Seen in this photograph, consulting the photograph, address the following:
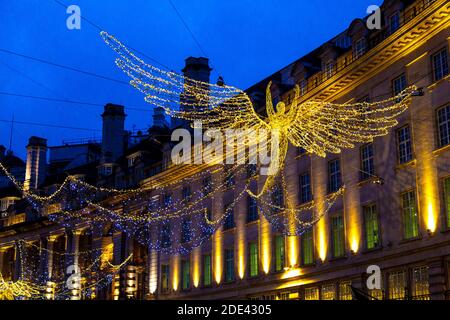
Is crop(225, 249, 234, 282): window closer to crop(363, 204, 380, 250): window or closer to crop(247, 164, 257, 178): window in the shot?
crop(247, 164, 257, 178): window

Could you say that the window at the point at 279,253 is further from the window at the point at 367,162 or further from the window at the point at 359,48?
the window at the point at 359,48

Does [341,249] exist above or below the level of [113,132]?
below

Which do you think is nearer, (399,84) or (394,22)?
(399,84)

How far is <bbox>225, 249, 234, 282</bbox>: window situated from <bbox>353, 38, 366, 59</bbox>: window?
45.2 ft

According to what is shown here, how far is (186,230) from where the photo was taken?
44156mm

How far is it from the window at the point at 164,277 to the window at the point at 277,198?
11.9m

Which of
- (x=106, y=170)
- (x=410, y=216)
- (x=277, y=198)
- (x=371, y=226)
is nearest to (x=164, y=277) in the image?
(x=277, y=198)

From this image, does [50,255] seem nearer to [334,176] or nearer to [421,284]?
[334,176]

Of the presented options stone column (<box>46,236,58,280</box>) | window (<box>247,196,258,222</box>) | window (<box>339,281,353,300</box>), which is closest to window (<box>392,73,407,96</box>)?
window (<box>339,281,353,300</box>)

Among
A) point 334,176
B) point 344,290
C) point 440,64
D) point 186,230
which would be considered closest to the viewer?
point 440,64

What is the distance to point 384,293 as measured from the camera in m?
28.5

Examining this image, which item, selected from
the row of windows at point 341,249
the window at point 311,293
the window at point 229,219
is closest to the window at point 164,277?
the row of windows at point 341,249

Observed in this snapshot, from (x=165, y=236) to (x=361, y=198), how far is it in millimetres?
18584

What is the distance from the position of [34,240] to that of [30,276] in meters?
3.10
